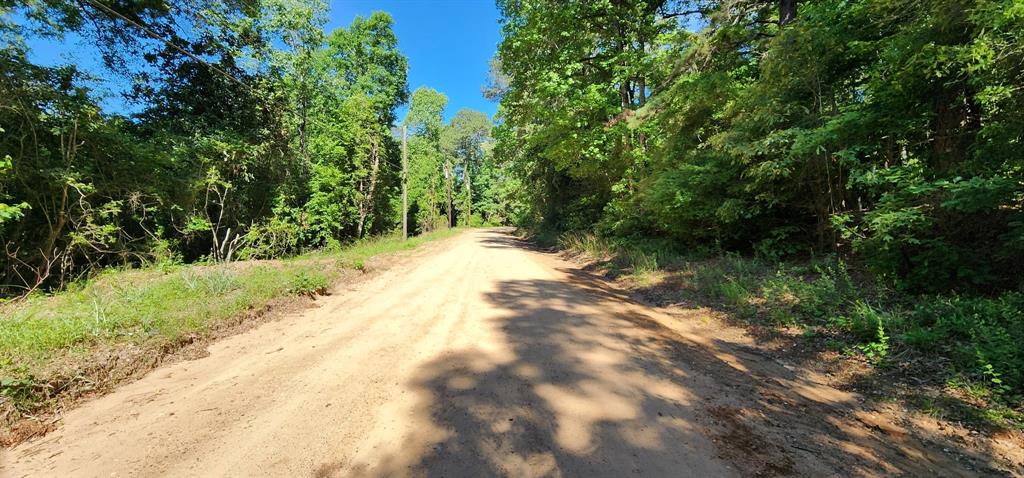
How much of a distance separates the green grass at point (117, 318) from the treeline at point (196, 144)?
1.94 m

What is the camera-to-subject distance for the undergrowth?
10.7 ft

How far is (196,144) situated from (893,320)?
56.5 feet

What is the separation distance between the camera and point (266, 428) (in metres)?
2.94

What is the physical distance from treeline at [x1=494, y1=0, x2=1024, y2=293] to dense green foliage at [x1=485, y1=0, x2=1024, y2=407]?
3 cm

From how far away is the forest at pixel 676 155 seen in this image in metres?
4.27

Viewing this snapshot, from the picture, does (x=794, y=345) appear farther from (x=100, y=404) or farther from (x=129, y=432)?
(x=100, y=404)

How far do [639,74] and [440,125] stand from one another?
31.7m

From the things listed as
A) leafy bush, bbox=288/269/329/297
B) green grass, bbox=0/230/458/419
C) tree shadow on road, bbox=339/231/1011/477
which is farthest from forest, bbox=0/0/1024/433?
leafy bush, bbox=288/269/329/297

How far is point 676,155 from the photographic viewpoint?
980 cm

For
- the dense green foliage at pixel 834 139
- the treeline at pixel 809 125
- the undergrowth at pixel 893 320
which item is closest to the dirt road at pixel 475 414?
the undergrowth at pixel 893 320

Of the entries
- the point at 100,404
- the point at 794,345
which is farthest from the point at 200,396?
the point at 794,345

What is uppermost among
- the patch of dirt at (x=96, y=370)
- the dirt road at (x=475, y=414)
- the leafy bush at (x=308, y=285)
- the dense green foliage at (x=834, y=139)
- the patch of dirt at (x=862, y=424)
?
the dense green foliage at (x=834, y=139)

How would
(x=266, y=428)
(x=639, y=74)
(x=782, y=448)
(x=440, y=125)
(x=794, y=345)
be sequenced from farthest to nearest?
(x=440, y=125)
(x=639, y=74)
(x=794, y=345)
(x=266, y=428)
(x=782, y=448)

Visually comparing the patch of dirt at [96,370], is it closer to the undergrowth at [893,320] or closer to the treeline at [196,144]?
the treeline at [196,144]
